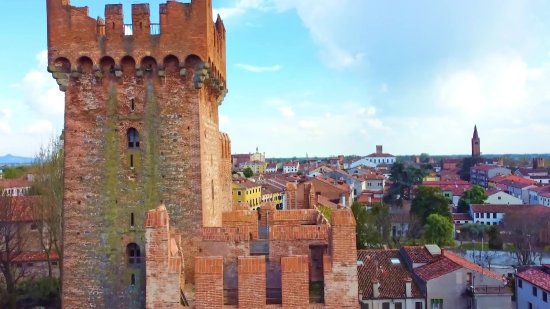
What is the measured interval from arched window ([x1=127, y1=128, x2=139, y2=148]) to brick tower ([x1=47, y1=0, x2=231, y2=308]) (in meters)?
0.04

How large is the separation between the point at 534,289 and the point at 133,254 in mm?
36169

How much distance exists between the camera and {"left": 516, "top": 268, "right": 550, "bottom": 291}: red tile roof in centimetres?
3870

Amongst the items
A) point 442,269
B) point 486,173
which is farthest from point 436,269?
point 486,173

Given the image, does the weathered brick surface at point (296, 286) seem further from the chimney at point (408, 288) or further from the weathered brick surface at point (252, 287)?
the chimney at point (408, 288)

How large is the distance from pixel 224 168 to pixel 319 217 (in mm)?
5124

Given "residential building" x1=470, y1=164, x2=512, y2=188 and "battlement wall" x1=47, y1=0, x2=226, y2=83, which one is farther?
"residential building" x1=470, y1=164, x2=512, y2=188

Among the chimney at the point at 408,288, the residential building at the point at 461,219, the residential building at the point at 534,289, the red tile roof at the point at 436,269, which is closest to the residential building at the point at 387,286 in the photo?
the chimney at the point at 408,288

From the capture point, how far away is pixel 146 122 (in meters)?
17.1

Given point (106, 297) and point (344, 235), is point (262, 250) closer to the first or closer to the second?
point (344, 235)

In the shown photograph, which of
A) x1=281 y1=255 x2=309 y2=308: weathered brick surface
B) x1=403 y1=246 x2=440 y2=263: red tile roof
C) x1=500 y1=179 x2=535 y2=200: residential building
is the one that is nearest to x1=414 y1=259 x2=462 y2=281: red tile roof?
x1=403 y1=246 x2=440 y2=263: red tile roof

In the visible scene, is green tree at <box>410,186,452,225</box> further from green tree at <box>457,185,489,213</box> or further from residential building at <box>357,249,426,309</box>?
residential building at <box>357,249,426,309</box>

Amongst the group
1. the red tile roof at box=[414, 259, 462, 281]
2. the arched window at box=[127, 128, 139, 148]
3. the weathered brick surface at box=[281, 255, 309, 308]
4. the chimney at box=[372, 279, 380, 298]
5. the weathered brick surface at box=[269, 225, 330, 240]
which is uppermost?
the arched window at box=[127, 128, 139, 148]

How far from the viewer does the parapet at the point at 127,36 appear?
54.9ft

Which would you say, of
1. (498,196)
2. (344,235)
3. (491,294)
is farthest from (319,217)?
(498,196)
